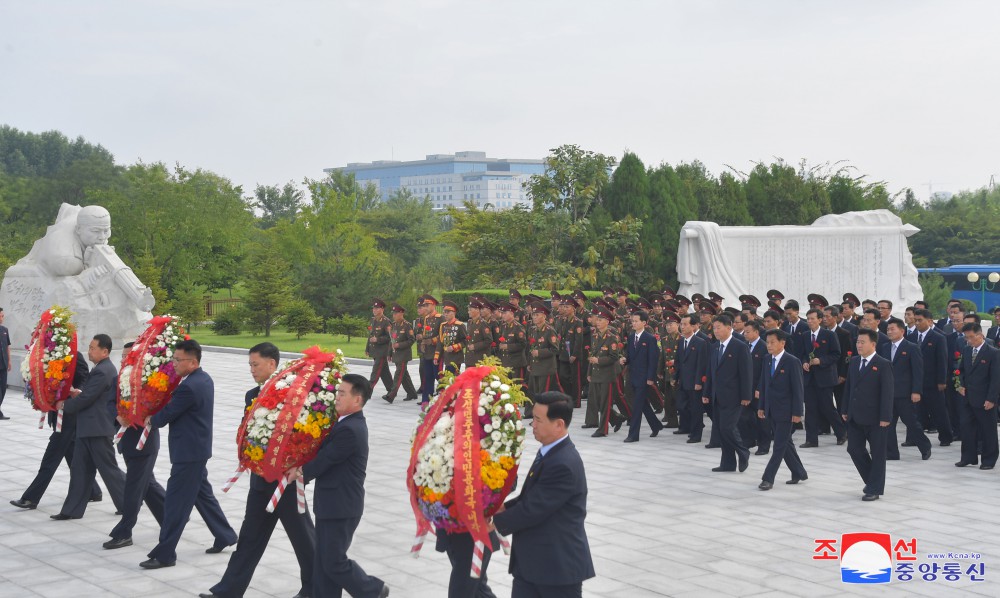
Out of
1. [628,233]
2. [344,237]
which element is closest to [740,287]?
[628,233]

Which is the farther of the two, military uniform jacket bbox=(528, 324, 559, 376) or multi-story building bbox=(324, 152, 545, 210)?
multi-story building bbox=(324, 152, 545, 210)

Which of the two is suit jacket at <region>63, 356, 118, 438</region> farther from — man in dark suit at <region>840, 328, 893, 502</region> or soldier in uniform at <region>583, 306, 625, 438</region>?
man in dark suit at <region>840, 328, 893, 502</region>

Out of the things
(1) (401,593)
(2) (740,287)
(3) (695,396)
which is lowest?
(1) (401,593)

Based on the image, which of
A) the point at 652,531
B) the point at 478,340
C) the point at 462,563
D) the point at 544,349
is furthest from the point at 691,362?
the point at 462,563

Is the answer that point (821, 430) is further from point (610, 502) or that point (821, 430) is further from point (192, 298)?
point (192, 298)

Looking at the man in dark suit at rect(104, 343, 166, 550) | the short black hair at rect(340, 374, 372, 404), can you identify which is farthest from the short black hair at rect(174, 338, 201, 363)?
the short black hair at rect(340, 374, 372, 404)

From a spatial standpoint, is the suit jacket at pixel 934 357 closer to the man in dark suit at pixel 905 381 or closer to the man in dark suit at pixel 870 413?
the man in dark suit at pixel 905 381

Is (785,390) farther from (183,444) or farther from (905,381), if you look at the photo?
(183,444)

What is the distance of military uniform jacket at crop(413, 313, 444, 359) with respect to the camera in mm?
15656

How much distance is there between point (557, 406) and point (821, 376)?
27.1 feet

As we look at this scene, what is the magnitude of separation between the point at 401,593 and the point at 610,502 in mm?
3030

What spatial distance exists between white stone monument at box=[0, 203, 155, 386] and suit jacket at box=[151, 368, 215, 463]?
970 cm

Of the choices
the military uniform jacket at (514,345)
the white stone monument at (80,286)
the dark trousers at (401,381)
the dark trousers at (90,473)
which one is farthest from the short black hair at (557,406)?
the white stone monument at (80,286)

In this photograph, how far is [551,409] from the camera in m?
5.03
